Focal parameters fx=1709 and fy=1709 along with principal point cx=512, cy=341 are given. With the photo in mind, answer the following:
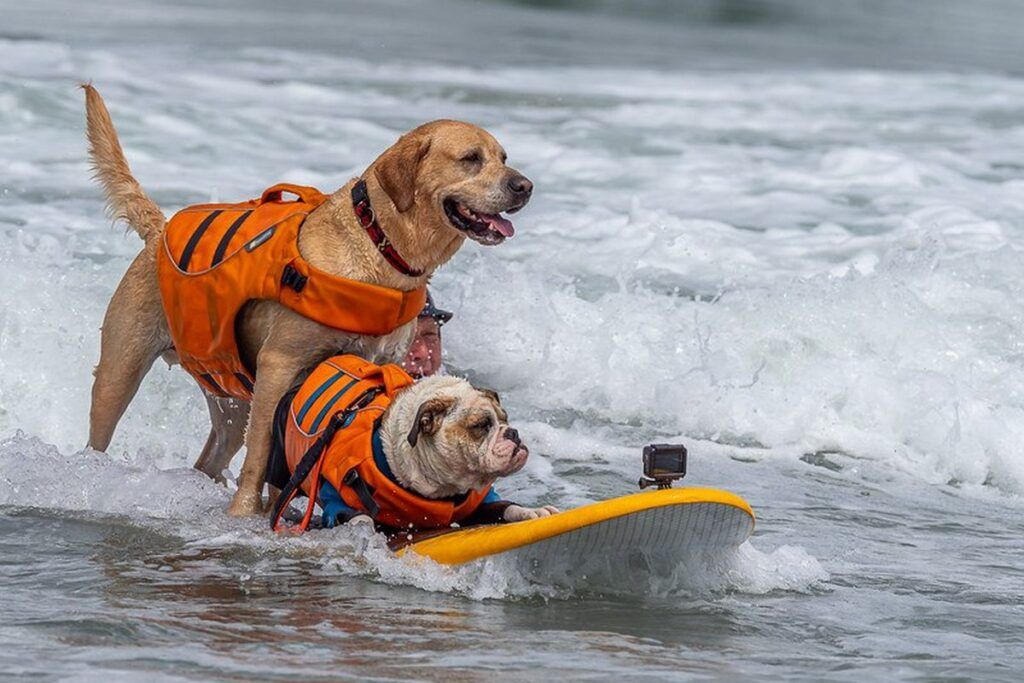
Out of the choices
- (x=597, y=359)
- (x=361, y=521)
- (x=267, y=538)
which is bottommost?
(x=267, y=538)

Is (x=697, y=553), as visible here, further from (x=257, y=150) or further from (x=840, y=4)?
(x=840, y=4)

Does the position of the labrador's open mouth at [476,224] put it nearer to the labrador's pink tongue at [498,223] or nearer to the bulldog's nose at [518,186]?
the labrador's pink tongue at [498,223]

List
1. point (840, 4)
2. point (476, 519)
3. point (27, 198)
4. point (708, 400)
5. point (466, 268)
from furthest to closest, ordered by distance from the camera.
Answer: point (840, 4) < point (27, 198) < point (466, 268) < point (708, 400) < point (476, 519)

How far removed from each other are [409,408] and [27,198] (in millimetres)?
7364

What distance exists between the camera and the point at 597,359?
9.57 metres

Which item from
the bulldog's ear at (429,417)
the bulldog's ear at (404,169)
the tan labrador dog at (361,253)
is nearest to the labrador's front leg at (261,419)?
the tan labrador dog at (361,253)

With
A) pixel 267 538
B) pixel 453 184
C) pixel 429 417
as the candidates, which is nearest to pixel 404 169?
pixel 453 184

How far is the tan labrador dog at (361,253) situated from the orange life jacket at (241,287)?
6 cm

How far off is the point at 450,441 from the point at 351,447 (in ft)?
1.50

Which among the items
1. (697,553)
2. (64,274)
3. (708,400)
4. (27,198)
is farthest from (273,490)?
(27,198)

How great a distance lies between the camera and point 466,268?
10930 mm

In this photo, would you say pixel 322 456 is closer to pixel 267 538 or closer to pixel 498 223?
pixel 267 538

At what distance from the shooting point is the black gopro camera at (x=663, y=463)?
543 centimetres

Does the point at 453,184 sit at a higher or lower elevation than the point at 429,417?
higher
